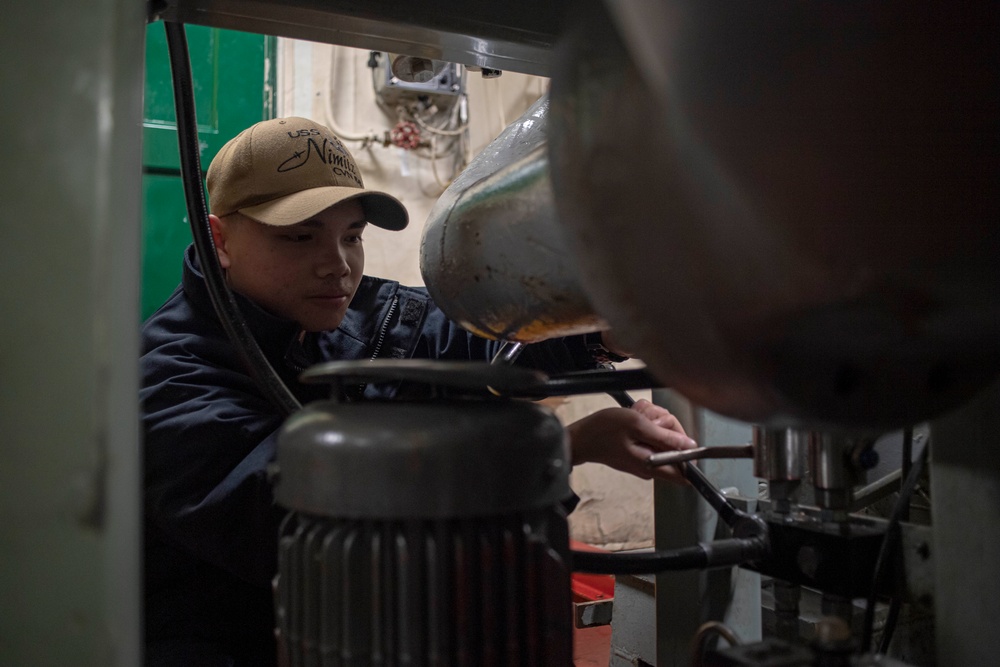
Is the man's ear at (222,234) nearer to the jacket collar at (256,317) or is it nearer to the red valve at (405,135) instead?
the jacket collar at (256,317)

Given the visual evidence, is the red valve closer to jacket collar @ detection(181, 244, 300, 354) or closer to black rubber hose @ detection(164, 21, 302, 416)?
jacket collar @ detection(181, 244, 300, 354)

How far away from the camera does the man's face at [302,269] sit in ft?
3.33

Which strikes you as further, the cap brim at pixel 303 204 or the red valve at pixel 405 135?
the red valve at pixel 405 135

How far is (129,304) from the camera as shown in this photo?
0.34m

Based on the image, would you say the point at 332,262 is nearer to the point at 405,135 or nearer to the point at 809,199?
the point at 809,199

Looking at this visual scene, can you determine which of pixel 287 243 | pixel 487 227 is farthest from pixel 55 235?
pixel 287 243

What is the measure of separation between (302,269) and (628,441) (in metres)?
0.54

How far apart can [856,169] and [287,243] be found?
86 centimetres

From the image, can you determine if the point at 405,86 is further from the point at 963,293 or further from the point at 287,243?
the point at 963,293

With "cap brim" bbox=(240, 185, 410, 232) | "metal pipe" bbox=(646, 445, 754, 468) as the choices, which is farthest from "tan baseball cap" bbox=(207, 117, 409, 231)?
"metal pipe" bbox=(646, 445, 754, 468)

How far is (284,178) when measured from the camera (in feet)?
3.40

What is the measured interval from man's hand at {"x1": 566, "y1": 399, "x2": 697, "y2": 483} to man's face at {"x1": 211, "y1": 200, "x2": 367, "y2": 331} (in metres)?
0.45

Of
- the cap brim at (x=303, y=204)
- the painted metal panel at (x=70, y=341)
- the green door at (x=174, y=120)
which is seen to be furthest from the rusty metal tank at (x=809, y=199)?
the green door at (x=174, y=120)

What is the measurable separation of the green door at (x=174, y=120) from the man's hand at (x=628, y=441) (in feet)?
4.11
